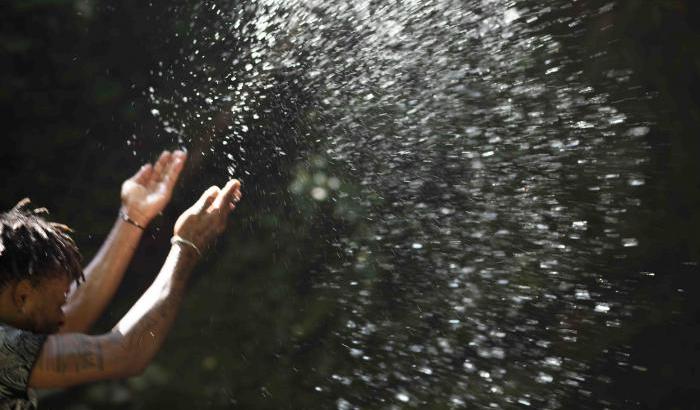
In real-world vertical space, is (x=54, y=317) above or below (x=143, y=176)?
below

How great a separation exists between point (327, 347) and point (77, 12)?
188 cm

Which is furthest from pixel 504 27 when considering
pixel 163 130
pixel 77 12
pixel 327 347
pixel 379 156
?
pixel 77 12

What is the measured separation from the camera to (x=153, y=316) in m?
1.19

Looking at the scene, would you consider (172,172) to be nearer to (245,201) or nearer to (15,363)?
(15,363)

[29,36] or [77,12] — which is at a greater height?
[77,12]

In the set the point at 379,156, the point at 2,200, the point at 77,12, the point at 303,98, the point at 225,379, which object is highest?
the point at 77,12

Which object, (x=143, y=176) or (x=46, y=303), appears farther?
(x=143, y=176)

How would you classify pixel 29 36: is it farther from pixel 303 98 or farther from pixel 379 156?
pixel 379 156

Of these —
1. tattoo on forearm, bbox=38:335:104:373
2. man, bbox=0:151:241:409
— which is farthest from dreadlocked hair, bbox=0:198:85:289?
tattoo on forearm, bbox=38:335:104:373

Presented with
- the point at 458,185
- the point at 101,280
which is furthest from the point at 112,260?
the point at 458,185

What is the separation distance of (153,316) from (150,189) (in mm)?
420

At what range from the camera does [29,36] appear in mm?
3043

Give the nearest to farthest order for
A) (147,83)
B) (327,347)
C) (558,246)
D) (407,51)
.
→ (558,246), (327,347), (407,51), (147,83)

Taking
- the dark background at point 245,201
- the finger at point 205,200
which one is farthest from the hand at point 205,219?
the dark background at point 245,201
